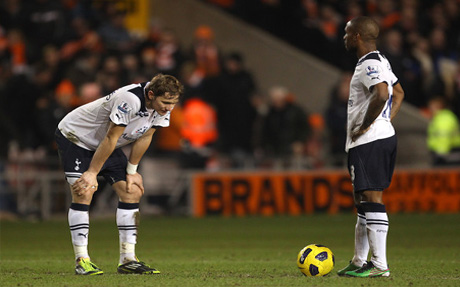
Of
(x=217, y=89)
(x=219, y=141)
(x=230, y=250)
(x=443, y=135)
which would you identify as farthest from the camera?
(x=219, y=141)

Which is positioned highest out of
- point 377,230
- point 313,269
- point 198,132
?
point 198,132

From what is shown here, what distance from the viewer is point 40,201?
58.0 ft

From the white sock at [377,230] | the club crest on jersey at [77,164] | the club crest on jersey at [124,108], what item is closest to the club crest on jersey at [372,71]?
the white sock at [377,230]

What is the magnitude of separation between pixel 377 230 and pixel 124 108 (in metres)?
2.46

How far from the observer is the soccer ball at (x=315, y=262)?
8055 mm

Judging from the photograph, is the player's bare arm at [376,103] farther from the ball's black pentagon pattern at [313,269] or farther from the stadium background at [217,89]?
the stadium background at [217,89]

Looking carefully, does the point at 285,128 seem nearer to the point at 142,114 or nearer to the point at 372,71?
the point at 142,114

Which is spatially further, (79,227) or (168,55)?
(168,55)

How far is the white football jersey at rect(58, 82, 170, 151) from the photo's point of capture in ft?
26.4

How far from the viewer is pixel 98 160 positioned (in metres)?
8.13

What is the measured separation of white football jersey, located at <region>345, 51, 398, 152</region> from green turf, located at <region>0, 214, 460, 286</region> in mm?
1257

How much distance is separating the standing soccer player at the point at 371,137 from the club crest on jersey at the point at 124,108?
6.52 ft

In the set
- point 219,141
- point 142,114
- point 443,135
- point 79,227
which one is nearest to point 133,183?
point 79,227

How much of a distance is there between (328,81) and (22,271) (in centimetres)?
1253
